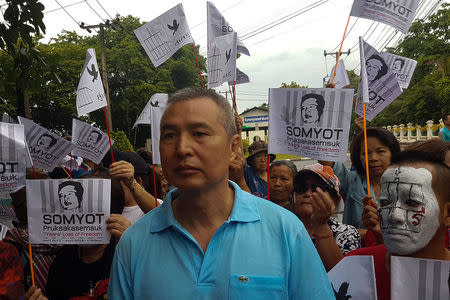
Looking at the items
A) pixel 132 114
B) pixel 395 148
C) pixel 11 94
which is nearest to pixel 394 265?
pixel 395 148

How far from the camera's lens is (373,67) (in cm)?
401

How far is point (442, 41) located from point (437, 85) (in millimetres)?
11946

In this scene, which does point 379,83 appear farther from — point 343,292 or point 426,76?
point 426,76

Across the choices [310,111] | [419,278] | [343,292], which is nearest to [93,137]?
[310,111]

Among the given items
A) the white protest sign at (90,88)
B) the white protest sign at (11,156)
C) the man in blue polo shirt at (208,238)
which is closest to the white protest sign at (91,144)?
the white protest sign at (90,88)

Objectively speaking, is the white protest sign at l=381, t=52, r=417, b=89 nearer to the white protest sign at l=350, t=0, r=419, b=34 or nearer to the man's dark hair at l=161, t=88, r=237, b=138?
the white protest sign at l=350, t=0, r=419, b=34

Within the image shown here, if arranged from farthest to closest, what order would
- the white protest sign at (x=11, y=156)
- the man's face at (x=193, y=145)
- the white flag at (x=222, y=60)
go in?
the white flag at (x=222, y=60) → the white protest sign at (x=11, y=156) → the man's face at (x=193, y=145)

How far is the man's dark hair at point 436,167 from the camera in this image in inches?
71.2

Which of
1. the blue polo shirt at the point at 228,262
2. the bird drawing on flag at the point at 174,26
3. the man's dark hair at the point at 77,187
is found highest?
the bird drawing on flag at the point at 174,26

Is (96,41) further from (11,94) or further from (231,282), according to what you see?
(231,282)

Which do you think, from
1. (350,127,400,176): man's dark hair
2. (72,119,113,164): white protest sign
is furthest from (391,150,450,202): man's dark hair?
(72,119,113,164): white protest sign

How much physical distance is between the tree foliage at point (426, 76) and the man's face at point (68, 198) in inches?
1227

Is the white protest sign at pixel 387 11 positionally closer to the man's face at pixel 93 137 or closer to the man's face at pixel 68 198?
the man's face at pixel 93 137

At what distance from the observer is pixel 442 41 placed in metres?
39.5
